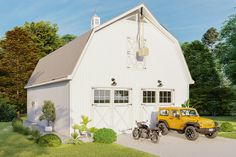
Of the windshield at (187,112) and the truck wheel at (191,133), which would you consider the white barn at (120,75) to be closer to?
the windshield at (187,112)

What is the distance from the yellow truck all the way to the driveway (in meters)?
0.40

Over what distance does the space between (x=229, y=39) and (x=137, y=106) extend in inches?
767

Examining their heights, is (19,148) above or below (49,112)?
below

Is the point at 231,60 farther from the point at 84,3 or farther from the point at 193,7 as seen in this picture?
the point at 84,3

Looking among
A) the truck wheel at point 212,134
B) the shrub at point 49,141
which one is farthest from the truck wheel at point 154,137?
the shrub at point 49,141

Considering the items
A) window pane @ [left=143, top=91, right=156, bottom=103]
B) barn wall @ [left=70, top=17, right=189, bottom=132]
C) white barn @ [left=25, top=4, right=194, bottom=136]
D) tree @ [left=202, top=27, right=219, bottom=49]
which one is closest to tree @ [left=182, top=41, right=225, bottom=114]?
tree @ [left=202, top=27, right=219, bottom=49]

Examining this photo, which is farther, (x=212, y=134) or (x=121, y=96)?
(x=121, y=96)

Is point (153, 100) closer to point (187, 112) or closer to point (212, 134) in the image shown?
point (187, 112)

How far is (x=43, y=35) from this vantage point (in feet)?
131

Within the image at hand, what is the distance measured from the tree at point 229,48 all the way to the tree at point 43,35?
82.4 ft

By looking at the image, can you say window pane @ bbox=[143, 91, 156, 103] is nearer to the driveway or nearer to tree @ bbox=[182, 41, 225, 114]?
the driveway

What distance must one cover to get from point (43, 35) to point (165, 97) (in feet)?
95.5

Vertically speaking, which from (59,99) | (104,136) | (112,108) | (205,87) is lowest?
(104,136)

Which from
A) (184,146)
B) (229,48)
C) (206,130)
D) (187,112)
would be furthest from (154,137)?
(229,48)
